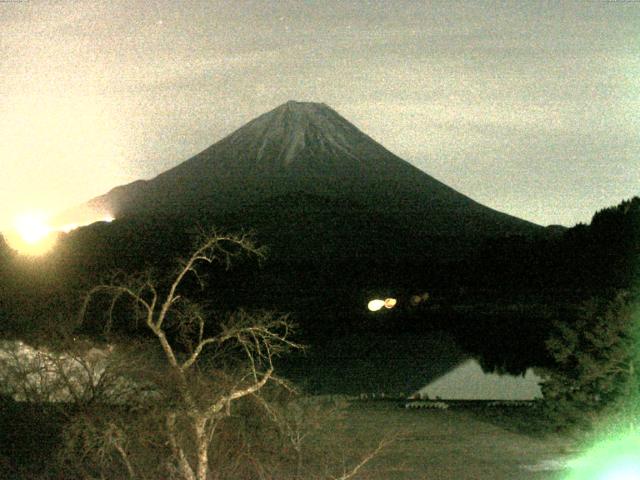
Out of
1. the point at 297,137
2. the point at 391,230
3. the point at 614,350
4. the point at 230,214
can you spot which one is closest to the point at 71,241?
the point at 614,350

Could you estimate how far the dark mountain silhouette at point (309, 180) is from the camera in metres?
110

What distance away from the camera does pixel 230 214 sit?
99562 mm

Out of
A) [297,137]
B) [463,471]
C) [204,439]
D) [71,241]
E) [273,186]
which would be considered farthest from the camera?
[297,137]

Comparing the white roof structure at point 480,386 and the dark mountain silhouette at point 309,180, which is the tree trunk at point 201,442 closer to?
the white roof structure at point 480,386

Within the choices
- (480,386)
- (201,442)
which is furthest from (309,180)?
(201,442)

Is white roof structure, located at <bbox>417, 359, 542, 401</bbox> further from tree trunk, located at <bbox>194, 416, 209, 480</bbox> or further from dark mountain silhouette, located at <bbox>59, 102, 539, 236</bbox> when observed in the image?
dark mountain silhouette, located at <bbox>59, 102, 539, 236</bbox>

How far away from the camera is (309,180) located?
116 m

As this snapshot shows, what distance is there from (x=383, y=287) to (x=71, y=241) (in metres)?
16.3

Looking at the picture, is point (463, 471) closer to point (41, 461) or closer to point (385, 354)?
point (41, 461)

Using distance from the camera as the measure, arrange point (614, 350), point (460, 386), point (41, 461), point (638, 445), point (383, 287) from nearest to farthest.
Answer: point (41, 461) < point (638, 445) < point (614, 350) < point (460, 386) < point (383, 287)

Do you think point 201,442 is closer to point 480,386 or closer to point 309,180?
point 480,386

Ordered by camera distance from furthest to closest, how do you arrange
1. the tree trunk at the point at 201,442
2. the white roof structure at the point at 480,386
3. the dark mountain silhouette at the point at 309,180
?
the dark mountain silhouette at the point at 309,180, the white roof structure at the point at 480,386, the tree trunk at the point at 201,442

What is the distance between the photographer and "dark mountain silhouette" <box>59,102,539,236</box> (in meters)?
110

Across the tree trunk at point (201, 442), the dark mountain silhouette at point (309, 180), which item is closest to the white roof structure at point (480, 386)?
the tree trunk at point (201, 442)
